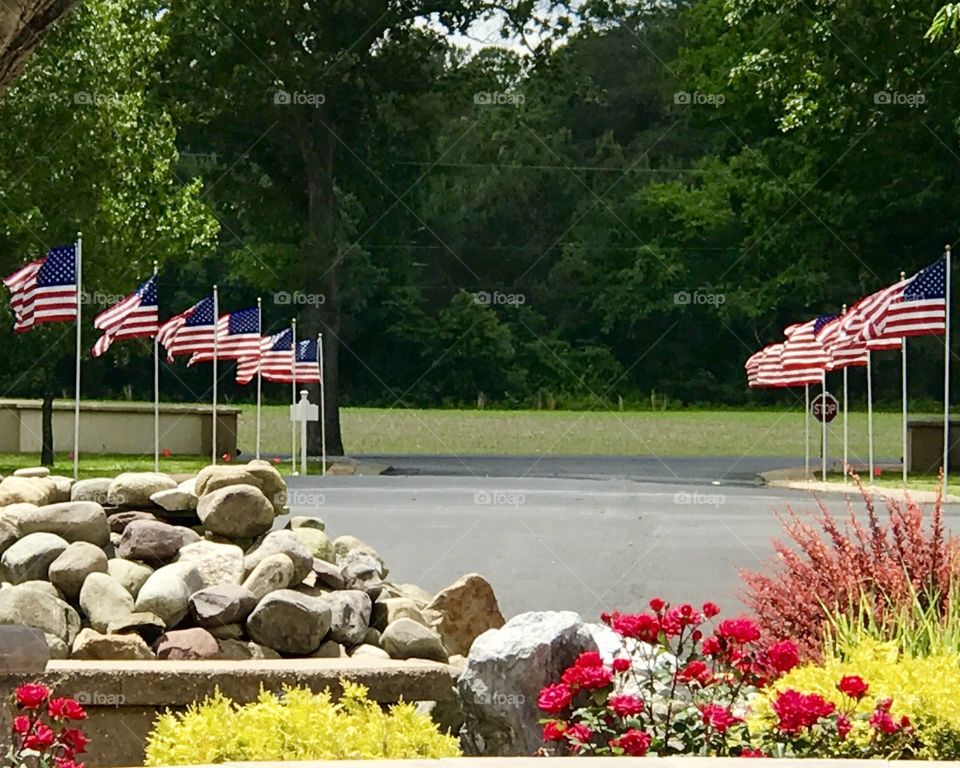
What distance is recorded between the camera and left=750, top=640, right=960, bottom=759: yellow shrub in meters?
5.98

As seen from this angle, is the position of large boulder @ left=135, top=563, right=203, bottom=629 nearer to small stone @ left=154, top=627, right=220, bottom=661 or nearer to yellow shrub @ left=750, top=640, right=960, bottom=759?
small stone @ left=154, top=627, right=220, bottom=661

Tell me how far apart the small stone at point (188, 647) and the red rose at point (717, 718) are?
3401 mm

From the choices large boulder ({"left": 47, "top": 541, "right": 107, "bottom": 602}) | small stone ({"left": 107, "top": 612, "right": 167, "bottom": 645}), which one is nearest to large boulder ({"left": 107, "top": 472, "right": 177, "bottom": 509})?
large boulder ({"left": 47, "top": 541, "right": 107, "bottom": 602})

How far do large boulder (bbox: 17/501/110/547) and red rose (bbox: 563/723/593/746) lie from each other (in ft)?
16.3

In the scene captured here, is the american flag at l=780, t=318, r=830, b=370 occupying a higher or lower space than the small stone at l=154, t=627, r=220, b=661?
higher

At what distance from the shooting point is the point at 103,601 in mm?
9180

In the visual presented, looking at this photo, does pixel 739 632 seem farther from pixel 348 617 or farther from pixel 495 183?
pixel 495 183

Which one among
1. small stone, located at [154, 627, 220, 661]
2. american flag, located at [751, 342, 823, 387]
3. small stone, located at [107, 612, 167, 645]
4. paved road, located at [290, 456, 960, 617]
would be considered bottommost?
paved road, located at [290, 456, 960, 617]

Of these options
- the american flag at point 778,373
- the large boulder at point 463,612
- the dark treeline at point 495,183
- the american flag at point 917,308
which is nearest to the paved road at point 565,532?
the large boulder at point 463,612

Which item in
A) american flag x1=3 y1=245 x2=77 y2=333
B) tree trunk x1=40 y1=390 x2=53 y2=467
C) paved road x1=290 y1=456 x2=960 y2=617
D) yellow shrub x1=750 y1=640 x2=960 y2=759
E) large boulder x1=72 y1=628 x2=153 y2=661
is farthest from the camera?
tree trunk x1=40 y1=390 x2=53 y2=467

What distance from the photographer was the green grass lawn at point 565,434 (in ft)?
144

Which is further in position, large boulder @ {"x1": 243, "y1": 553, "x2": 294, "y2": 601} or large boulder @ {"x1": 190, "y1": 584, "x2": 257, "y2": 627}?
large boulder @ {"x1": 243, "y1": 553, "x2": 294, "y2": 601}

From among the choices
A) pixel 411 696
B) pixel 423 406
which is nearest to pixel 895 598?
pixel 411 696

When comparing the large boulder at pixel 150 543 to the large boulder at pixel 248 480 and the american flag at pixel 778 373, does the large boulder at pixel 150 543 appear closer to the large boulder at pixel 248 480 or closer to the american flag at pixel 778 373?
the large boulder at pixel 248 480
